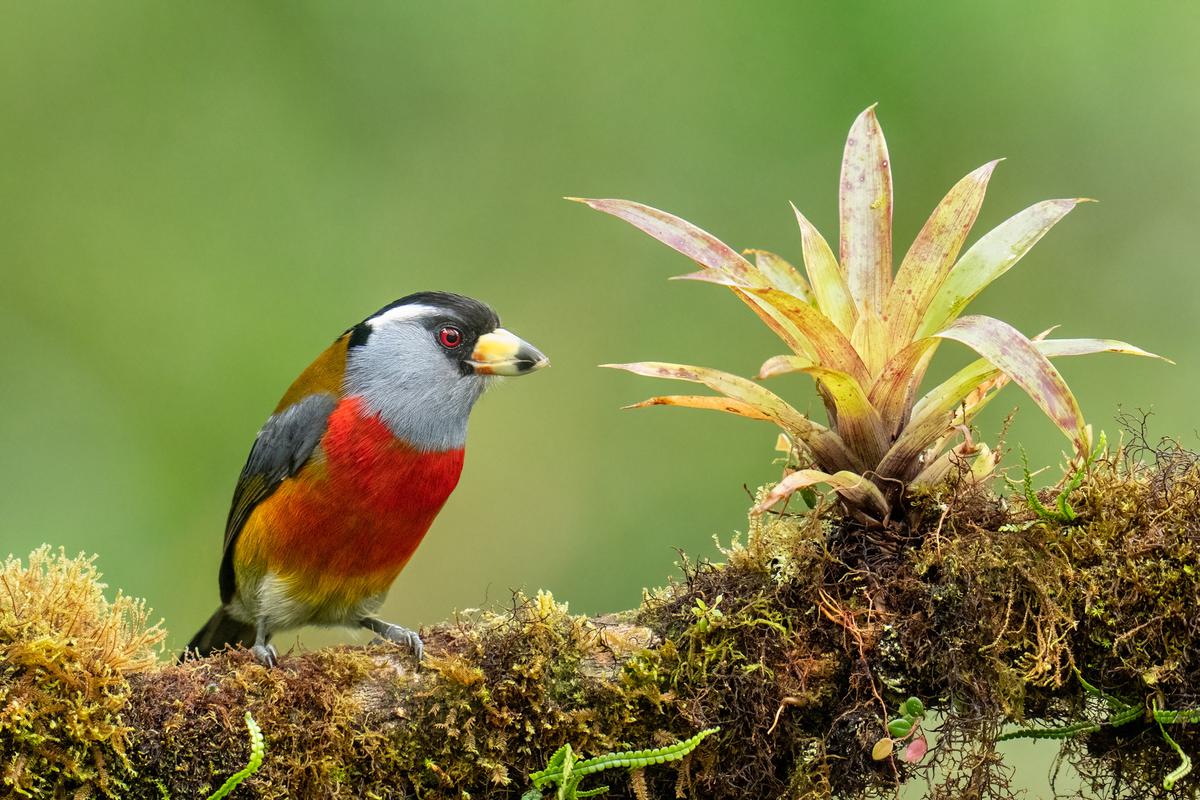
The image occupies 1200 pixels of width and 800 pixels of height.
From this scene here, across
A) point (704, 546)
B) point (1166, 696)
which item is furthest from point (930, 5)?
point (1166, 696)

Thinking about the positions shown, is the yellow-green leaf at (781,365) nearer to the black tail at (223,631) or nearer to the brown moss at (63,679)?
the brown moss at (63,679)

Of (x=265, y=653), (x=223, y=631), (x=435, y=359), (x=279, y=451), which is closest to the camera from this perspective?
(x=265, y=653)

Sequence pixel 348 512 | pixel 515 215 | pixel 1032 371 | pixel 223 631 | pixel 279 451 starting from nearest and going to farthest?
pixel 1032 371, pixel 348 512, pixel 279 451, pixel 223 631, pixel 515 215

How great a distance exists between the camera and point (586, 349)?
5246 millimetres

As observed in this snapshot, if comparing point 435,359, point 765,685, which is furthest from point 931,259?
point 435,359

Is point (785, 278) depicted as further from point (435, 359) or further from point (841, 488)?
point (435, 359)

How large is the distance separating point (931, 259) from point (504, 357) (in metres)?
1.49

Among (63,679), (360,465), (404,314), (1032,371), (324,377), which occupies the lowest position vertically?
(63,679)

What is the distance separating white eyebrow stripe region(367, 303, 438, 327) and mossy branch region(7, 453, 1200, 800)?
4.76ft

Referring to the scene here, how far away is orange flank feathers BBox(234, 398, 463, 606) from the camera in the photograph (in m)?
2.87

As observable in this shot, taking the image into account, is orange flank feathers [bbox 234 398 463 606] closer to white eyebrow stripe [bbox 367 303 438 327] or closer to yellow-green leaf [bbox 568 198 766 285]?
white eyebrow stripe [bbox 367 303 438 327]

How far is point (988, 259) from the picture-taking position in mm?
1920

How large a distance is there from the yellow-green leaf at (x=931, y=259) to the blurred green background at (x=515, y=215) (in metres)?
2.81

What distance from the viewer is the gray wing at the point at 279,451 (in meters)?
2.97
